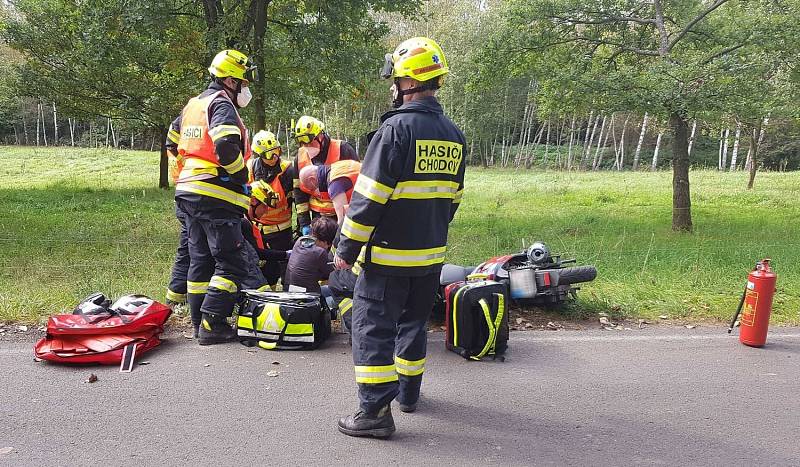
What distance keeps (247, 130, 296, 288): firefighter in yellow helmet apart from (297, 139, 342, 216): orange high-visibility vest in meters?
0.31

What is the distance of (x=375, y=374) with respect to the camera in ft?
10.9

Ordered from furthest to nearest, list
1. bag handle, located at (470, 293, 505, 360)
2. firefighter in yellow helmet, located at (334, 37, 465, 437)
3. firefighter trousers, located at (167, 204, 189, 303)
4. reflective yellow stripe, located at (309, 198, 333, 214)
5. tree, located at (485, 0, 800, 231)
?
tree, located at (485, 0, 800, 231)
reflective yellow stripe, located at (309, 198, 333, 214)
firefighter trousers, located at (167, 204, 189, 303)
bag handle, located at (470, 293, 505, 360)
firefighter in yellow helmet, located at (334, 37, 465, 437)

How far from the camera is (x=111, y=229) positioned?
11242 millimetres

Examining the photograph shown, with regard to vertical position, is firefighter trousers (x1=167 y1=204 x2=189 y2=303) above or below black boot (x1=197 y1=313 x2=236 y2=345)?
above

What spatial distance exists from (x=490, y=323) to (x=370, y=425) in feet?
4.90

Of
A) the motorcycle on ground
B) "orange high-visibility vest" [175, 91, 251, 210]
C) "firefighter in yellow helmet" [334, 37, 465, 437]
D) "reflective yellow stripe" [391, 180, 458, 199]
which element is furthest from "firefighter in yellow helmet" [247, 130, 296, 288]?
"reflective yellow stripe" [391, 180, 458, 199]

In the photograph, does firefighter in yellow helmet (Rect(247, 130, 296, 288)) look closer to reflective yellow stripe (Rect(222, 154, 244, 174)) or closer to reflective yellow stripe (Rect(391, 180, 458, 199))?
reflective yellow stripe (Rect(222, 154, 244, 174))

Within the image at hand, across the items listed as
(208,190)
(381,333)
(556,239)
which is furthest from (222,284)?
(556,239)

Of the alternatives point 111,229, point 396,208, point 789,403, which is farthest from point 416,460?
point 111,229

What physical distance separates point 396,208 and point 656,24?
410 inches

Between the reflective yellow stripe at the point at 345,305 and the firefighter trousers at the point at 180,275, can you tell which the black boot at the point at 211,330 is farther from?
the reflective yellow stripe at the point at 345,305

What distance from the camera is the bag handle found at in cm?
443

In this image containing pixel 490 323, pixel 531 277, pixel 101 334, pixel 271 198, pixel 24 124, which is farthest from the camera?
pixel 24 124

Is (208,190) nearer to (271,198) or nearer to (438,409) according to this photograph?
(271,198)
